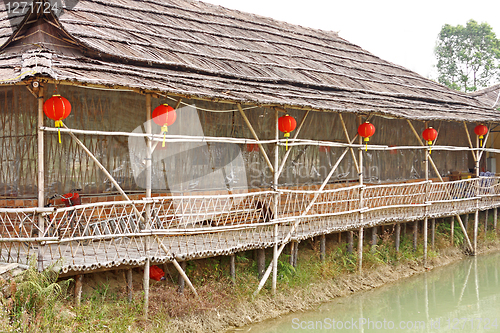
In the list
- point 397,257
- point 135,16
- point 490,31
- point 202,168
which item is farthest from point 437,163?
point 490,31

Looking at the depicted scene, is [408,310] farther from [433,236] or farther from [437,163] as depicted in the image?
[437,163]

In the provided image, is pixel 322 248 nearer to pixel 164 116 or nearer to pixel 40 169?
pixel 164 116

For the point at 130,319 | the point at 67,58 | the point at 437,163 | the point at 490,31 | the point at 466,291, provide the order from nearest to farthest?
the point at 130,319
the point at 67,58
the point at 466,291
the point at 437,163
the point at 490,31

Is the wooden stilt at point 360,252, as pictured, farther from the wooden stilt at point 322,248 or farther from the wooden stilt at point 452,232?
the wooden stilt at point 452,232

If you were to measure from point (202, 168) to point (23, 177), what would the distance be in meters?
3.30

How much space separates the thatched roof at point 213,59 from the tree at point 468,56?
1499 cm

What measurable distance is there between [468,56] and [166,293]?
2776 centimetres

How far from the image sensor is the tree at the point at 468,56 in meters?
29.6

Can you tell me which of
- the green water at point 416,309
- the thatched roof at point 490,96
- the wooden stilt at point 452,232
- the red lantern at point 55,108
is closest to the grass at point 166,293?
the green water at point 416,309

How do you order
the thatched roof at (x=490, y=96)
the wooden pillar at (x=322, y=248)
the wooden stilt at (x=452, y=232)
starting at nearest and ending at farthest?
the wooden pillar at (x=322, y=248)
the wooden stilt at (x=452, y=232)
the thatched roof at (x=490, y=96)

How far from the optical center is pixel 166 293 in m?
8.12

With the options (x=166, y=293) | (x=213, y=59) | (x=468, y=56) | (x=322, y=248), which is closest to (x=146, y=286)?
(x=166, y=293)

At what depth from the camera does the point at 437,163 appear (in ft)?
50.9

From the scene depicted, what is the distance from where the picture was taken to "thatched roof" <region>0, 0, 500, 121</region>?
26.1 ft
